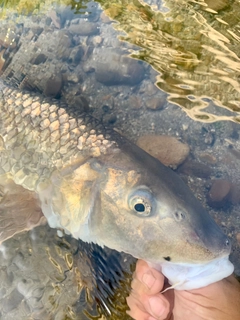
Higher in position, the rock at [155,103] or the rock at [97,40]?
the rock at [97,40]

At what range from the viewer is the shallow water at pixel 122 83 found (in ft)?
9.39

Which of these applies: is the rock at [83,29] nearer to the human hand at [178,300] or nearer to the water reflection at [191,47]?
the water reflection at [191,47]

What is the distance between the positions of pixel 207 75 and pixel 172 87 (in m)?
0.37

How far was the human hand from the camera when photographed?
2344 mm

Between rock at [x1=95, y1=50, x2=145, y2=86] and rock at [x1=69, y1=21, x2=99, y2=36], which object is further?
rock at [x1=69, y1=21, x2=99, y2=36]

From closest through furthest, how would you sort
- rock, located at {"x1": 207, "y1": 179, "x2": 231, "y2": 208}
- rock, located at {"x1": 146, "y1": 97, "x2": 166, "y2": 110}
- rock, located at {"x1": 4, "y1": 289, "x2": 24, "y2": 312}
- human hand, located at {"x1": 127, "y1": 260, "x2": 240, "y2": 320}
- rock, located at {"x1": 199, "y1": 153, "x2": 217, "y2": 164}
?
human hand, located at {"x1": 127, "y1": 260, "x2": 240, "y2": 320} < rock, located at {"x1": 4, "y1": 289, "x2": 24, "y2": 312} < rock, located at {"x1": 207, "y1": 179, "x2": 231, "y2": 208} < rock, located at {"x1": 199, "y1": 153, "x2": 217, "y2": 164} < rock, located at {"x1": 146, "y1": 97, "x2": 166, "y2": 110}

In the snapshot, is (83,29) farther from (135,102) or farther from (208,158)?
(208,158)

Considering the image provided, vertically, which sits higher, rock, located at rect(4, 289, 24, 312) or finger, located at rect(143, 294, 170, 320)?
finger, located at rect(143, 294, 170, 320)

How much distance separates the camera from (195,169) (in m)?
3.27

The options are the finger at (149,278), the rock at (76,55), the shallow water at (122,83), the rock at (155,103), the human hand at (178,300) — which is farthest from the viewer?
the rock at (76,55)

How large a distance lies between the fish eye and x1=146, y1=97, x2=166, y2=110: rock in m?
1.41

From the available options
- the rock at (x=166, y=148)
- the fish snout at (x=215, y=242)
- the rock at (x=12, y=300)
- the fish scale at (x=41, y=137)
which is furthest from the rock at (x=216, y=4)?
the rock at (x=12, y=300)

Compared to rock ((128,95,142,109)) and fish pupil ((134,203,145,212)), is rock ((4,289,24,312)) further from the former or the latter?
rock ((128,95,142,109))

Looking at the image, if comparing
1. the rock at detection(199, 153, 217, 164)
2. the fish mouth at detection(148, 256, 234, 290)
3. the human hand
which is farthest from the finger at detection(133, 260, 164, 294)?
the rock at detection(199, 153, 217, 164)
